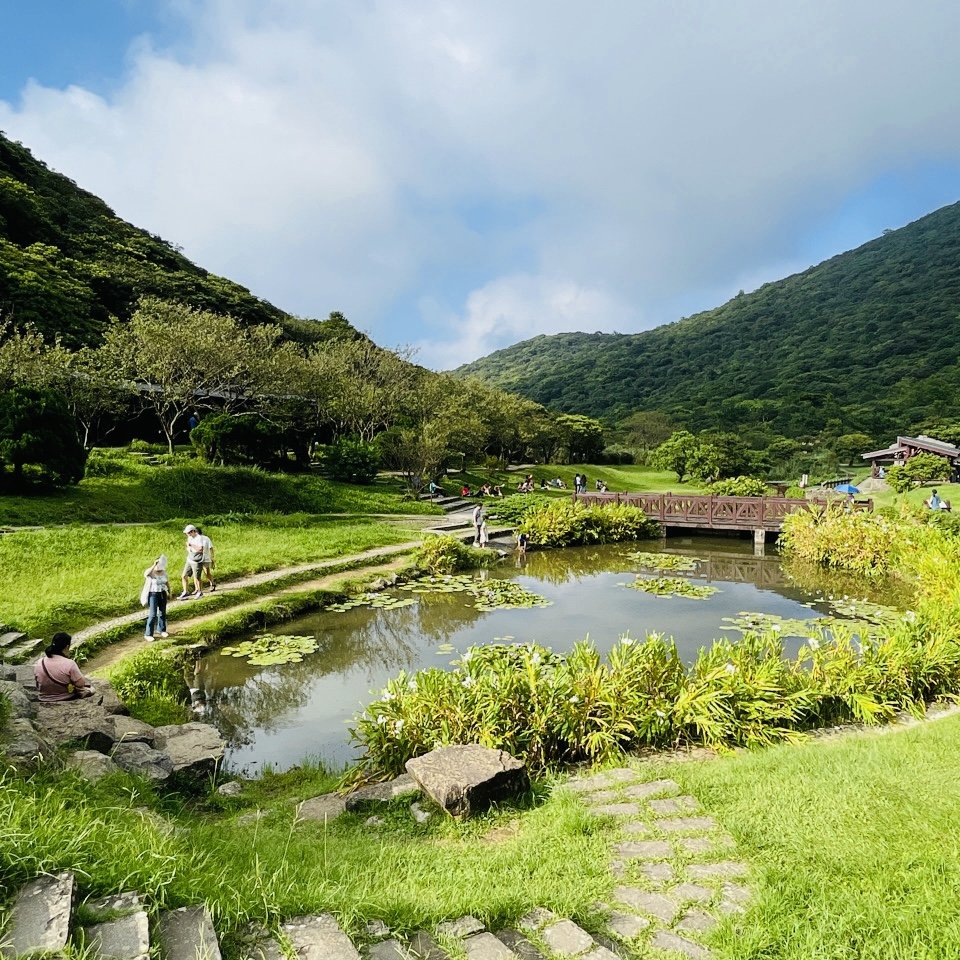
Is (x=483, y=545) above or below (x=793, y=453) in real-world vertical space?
below

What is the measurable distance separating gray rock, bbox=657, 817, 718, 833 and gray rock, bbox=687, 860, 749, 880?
0.42 m

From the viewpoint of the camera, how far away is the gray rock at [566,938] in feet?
9.16

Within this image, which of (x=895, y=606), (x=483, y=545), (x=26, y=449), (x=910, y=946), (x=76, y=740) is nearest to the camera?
(x=910, y=946)

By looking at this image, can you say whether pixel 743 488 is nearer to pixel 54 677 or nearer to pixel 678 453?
pixel 678 453

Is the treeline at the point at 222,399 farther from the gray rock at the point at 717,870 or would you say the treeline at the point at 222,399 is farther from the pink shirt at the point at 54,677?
the gray rock at the point at 717,870

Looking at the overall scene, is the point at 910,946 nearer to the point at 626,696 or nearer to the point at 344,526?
the point at 626,696

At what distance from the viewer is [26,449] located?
15.8 meters

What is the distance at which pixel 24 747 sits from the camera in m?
4.01

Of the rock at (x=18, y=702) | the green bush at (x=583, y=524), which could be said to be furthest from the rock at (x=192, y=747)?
the green bush at (x=583, y=524)

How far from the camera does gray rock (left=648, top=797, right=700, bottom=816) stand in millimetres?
4324

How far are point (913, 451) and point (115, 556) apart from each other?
38414 millimetres

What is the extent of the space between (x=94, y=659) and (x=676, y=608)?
418 inches

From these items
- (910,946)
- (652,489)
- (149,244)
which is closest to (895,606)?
(910,946)

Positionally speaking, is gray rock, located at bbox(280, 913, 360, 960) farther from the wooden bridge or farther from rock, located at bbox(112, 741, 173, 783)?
the wooden bridge
